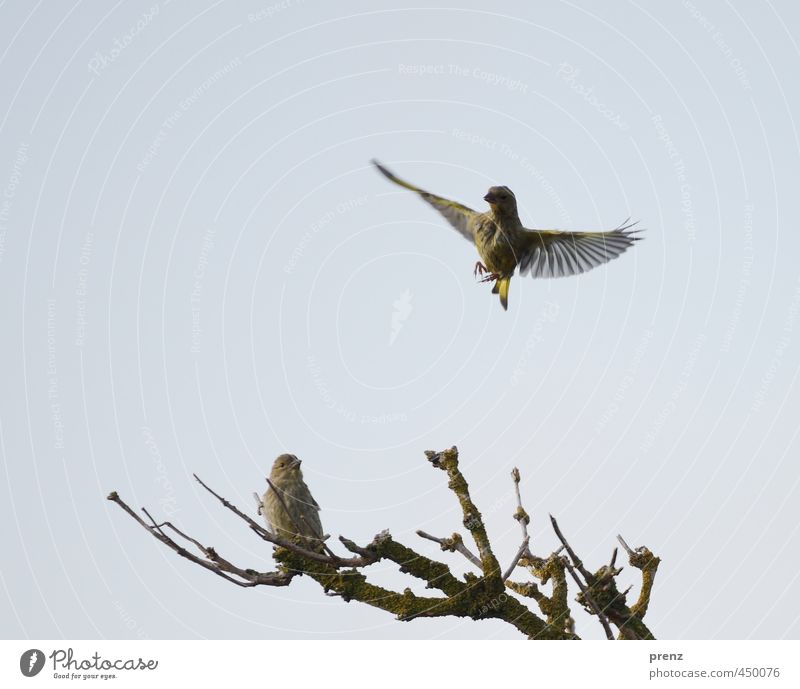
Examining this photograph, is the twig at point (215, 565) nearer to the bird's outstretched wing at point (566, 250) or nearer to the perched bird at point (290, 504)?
the perched bird at point (290, 504)

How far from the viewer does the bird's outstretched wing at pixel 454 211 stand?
10188 millimetres

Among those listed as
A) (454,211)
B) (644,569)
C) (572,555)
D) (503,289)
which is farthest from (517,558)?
(454,211)

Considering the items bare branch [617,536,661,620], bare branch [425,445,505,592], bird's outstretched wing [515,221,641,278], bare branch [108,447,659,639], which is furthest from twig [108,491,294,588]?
bird's outstretched wing [515,221,641,278]

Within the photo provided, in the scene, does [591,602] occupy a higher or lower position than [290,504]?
lower

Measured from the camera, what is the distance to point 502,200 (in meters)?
9.62

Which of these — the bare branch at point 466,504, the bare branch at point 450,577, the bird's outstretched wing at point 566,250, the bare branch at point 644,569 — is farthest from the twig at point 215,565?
the bird's outstretched wing at point 566,250

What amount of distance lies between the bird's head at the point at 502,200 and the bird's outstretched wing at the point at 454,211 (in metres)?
0.37

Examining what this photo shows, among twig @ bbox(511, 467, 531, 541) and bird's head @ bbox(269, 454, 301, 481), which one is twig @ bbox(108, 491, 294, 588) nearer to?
twig @ bbox(511, 467, 531, 541)

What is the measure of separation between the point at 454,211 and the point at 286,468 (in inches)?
123

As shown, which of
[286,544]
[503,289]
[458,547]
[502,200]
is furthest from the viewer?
[502,200]

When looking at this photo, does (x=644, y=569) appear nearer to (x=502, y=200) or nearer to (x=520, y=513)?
(x=520, y=513)

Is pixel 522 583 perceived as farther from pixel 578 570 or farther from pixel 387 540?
pixel 387 540
